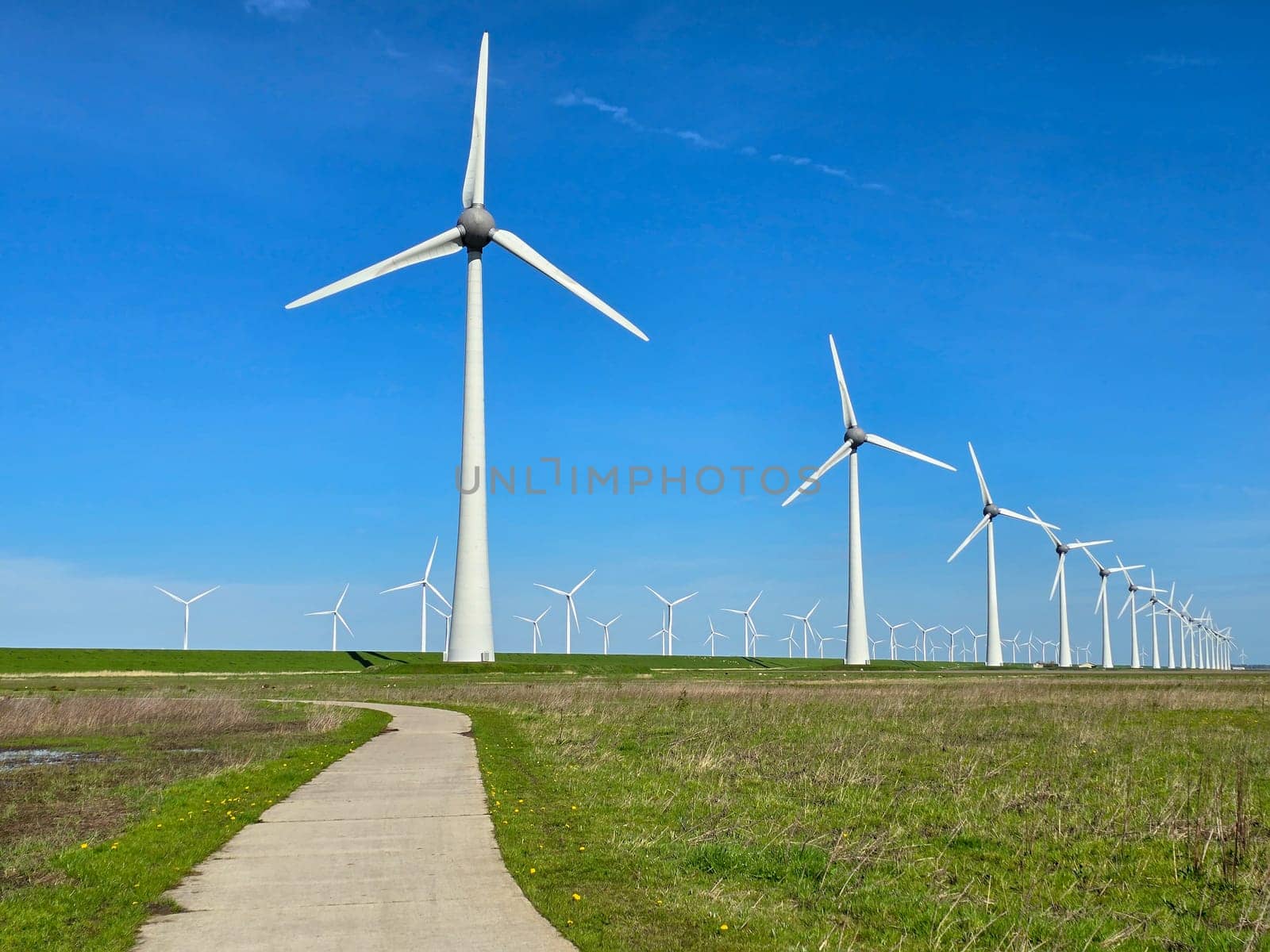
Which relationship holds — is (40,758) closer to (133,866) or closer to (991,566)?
(133,866)

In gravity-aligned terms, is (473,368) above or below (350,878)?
above

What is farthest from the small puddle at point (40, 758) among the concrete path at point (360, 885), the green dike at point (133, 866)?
the concrete path at point (360, 885)

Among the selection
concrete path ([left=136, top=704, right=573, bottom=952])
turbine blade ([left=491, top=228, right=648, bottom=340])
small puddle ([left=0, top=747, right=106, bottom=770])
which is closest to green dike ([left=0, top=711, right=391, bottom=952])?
concrete path ([left=136, top=704, right=573, bottom=952])

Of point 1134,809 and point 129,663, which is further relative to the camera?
point 129,663

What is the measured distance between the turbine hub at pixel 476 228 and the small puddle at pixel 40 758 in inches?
2226

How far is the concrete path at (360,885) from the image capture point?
29.5ft

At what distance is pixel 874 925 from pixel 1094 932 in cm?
201

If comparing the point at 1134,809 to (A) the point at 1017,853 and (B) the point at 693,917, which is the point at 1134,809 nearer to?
(A) the point at 1017,853

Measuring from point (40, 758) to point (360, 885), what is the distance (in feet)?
54.3

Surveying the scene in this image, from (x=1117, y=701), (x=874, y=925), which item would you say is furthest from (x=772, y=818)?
(x=1117, y=701)

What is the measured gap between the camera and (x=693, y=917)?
32.8ft

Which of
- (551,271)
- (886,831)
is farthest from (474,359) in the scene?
(886,831)

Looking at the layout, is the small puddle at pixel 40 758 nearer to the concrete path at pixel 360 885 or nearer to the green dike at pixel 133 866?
the green dike at pixel 133 866

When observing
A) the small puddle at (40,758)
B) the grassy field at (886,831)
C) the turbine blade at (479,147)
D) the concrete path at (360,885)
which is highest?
the turbine blade at (479,147)
